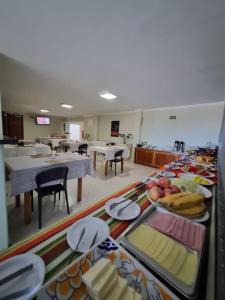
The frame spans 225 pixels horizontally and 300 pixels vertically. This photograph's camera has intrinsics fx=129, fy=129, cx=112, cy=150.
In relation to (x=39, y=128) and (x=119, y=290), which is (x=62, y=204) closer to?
(x=119, y=290)

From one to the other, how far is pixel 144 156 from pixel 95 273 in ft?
15.6

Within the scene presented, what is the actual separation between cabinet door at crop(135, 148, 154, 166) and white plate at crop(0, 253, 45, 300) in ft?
15.2

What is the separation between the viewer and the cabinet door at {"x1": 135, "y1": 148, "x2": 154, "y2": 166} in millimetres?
4778

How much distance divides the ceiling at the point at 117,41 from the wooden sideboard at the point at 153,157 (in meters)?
2.29

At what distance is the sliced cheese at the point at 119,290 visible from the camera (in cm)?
32

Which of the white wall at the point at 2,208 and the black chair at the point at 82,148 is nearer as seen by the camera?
the white wall at the point at 2,208

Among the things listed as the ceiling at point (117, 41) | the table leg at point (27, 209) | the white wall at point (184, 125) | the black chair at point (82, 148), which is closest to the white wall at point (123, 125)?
the white wall at point (184, 125)

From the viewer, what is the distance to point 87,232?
0.54 metres

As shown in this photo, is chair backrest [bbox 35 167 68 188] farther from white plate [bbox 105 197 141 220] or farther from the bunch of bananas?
the bunch of bananas

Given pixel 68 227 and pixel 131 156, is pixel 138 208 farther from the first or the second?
pixel 131 156

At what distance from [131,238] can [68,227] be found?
0.27 meters

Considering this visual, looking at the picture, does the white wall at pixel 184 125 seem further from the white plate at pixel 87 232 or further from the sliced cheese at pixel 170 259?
the white plate at pixel 87 232

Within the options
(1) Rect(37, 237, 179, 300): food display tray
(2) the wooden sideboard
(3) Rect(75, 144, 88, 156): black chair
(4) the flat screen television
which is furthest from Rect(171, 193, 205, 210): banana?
(4) the flat screen television

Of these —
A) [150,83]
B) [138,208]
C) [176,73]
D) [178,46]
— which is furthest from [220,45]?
[138,208]
